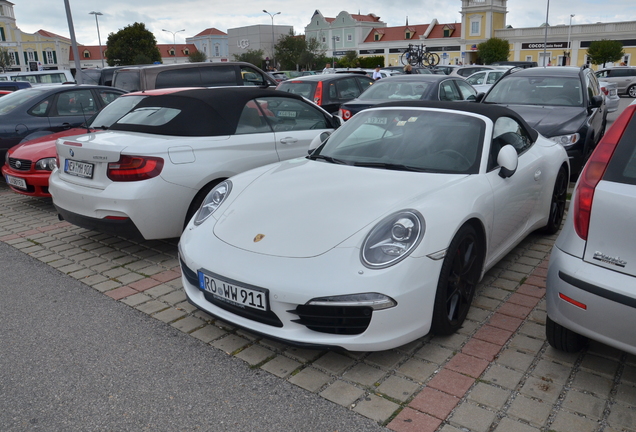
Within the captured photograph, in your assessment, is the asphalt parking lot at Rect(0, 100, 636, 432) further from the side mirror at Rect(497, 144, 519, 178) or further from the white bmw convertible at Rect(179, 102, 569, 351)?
the side mirror at Rect(497, 144, 519, 178)

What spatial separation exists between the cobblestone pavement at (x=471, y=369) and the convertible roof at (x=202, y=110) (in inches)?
56.2

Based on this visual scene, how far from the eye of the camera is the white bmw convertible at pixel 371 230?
2.85m

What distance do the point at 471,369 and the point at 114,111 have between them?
538 centimetres

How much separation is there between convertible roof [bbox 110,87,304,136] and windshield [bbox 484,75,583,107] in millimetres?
4401

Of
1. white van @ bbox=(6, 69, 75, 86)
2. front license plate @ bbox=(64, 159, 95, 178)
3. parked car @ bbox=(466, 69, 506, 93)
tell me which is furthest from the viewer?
parked car @ bbox=(466, 69, 506, 93)

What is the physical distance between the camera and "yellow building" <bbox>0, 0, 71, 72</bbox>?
9370cm

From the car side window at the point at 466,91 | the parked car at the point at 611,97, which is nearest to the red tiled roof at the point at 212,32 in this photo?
the parked car at the point at 611,97

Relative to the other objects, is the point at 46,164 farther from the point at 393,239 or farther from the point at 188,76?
the point at 188,76

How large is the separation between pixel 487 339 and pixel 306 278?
1.30m

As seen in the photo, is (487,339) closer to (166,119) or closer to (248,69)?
(166,119)

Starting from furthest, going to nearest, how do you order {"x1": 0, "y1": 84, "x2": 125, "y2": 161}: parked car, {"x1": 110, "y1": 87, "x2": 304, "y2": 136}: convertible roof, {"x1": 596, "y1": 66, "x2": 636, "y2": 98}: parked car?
1. {"x1": 596, "y1": 66, "x2": 636, "y2": 98}: parked car
2. {"x1": 0, "y1": 84, "x2": 125, "y2": 161}: parked car
3. {"x1": 110, "y1": 87, "x2": 304, "y2": 136}: convertible roof

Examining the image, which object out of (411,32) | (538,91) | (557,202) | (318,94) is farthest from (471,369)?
(411,32)

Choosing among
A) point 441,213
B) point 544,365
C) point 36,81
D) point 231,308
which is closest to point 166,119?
point 231,308

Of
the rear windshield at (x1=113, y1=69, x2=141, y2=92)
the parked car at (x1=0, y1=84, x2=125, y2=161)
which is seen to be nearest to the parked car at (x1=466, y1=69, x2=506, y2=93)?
the rear windshield at (x1=113, y1=69, x2=141, y2=92)
